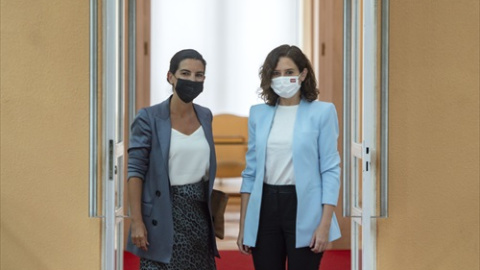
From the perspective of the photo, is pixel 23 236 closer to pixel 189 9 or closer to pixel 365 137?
pixel 365 137

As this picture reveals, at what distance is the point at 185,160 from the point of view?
3406 mm

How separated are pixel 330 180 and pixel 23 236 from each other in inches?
61.9

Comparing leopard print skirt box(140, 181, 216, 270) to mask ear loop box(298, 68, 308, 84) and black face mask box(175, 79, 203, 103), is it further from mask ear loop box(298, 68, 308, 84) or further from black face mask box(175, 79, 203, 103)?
mask ear loop box(298, 68, 308, 84)

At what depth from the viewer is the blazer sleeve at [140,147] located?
11.1 feet

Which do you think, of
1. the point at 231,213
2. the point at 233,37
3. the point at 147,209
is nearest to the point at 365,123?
the point at 147,209

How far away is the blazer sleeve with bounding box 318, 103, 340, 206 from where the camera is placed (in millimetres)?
3373

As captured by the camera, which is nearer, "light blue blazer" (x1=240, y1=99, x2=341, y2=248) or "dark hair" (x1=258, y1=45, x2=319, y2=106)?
"light blue blazer" (x1=240, y1=99, x2=341, y2=248)

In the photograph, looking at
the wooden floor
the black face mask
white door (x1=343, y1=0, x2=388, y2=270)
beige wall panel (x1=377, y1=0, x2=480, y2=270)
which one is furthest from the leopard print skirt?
the wooden floor

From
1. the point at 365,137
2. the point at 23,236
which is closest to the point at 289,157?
the point at 365,137

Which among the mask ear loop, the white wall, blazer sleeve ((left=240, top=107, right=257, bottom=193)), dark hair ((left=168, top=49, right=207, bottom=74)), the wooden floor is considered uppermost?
the white wall

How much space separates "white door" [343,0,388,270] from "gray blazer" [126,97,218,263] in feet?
2.31

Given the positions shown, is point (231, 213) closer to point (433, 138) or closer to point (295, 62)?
point (433, 138)

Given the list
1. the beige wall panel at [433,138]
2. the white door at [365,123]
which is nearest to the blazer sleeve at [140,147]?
the white door at [365,123]

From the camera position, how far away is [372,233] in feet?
13.5
